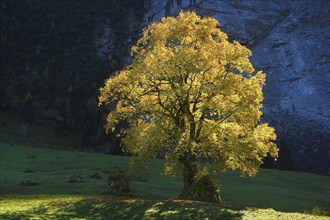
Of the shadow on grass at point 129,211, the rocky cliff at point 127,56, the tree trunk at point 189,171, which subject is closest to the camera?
the shadow on grass at point 129,211

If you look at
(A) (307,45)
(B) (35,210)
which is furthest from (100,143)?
(B) (35,210)

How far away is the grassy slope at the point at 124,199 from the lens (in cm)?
2758

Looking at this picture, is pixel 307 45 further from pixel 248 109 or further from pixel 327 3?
pixel 248 109

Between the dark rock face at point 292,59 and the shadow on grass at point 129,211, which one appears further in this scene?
the dark rock face at point 292,59

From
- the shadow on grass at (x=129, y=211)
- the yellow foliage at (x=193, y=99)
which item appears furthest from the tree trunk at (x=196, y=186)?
the shadow on grass at (x=129, y=211)

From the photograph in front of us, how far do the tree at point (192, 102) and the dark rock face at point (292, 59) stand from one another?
7550 centimetres

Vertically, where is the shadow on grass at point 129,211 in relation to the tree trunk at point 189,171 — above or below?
below

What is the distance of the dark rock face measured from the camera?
108 metres

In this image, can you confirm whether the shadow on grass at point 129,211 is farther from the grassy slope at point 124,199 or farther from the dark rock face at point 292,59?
the dark rock face at point 292,59

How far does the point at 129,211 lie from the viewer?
91.9 ft

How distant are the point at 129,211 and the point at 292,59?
4422 inches

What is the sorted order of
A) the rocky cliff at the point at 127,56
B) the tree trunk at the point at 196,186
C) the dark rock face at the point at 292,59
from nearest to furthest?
the tree trunk at the point at 196,186
the dark rock face at the point at 292,59
the rocky cliff at the point at 127,56

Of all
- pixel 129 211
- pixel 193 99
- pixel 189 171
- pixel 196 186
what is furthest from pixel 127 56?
pixel 129 211

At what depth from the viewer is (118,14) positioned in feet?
583
